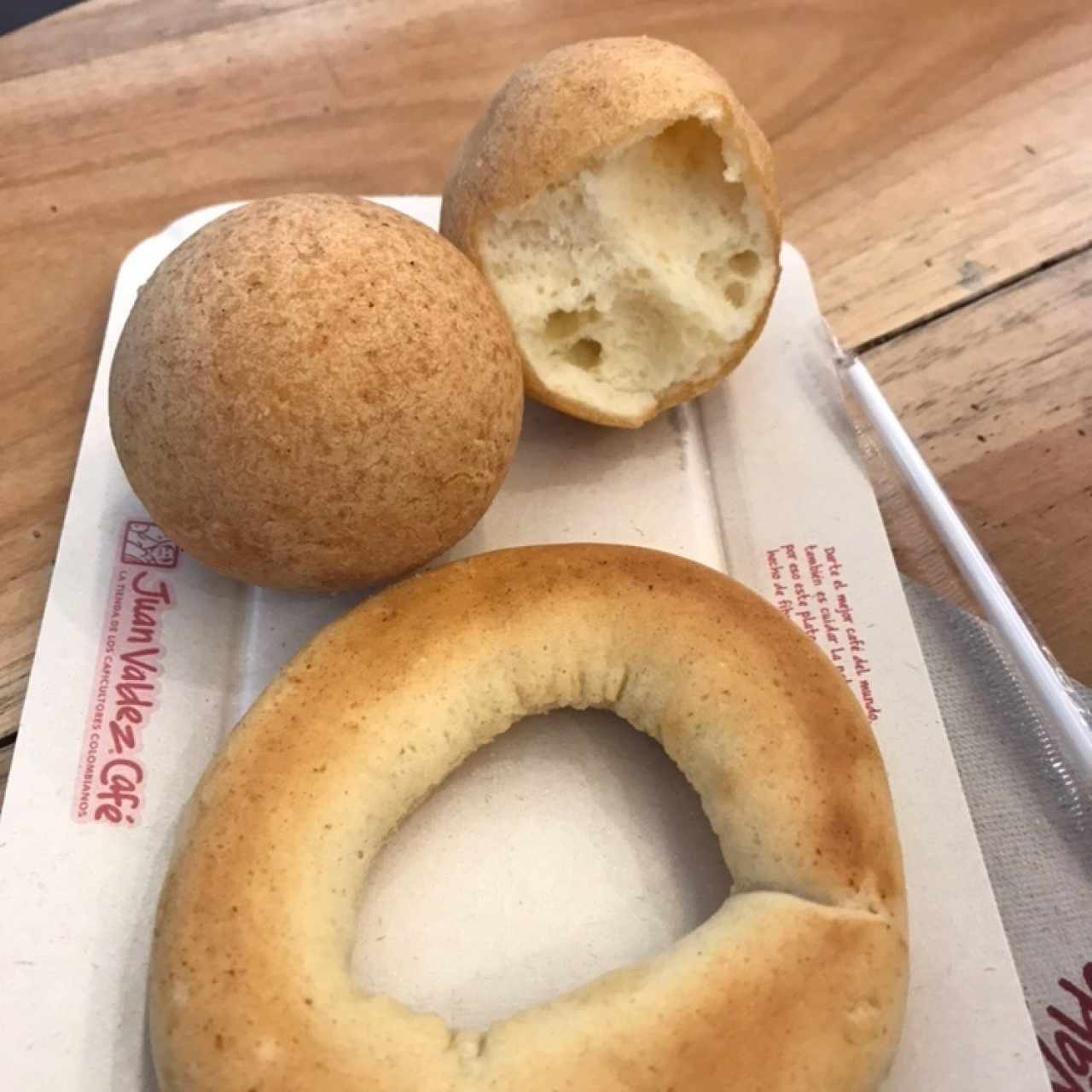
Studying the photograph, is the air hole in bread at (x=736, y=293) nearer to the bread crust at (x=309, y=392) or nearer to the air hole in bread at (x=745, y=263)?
the air hole in bread at (x=745, y=263)

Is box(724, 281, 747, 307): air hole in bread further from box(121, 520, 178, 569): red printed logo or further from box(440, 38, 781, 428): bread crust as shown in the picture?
box(121, 520, 178, 569): red printed logo

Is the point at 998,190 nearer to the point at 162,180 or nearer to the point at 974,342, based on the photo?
the point at 974,342

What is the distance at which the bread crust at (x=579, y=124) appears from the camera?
0.92m

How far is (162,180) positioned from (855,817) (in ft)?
3.61

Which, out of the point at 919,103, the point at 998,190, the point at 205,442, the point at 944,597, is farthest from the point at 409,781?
the point at 919,103

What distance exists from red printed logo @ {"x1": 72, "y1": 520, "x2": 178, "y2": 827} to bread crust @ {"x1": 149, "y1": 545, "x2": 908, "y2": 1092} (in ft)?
0.38

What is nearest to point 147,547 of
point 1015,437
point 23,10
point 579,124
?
point 579,124

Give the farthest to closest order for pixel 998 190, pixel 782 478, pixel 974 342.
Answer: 1. pixel 998 190
2. pixel 974 342
3. pixel 782 478

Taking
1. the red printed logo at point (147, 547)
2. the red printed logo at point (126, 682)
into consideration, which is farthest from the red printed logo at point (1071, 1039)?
the red printed logo at point (147, 547)

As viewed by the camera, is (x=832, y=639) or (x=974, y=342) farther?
(x=974, y=342)

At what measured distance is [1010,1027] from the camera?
2.58 ft

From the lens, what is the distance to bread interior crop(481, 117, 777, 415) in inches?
38.9

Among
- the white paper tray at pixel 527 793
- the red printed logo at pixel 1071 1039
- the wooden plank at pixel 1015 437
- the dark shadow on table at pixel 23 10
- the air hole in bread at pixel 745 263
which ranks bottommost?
the red printed logo at pixel 1071 1039

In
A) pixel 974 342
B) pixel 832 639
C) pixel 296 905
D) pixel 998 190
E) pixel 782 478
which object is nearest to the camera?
pixel 296 905
